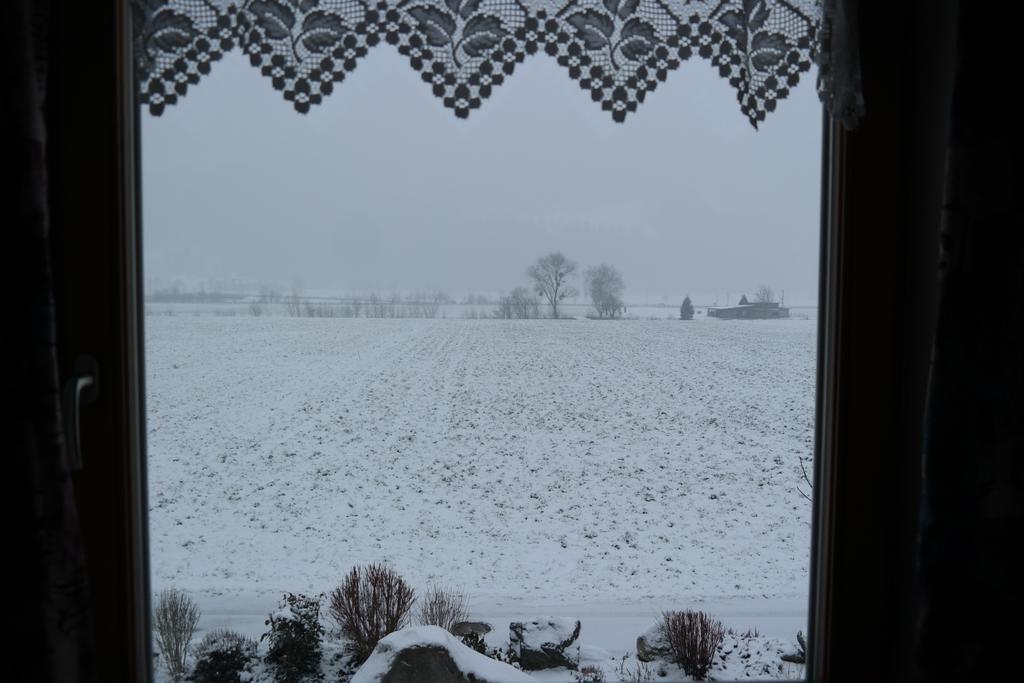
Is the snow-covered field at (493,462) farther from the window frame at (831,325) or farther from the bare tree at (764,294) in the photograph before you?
the window frame at (831,325)

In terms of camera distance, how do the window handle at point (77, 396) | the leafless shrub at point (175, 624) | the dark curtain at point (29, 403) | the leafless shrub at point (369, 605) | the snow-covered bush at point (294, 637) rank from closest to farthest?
the dark curtain at point (29, 403) < the window handle at point (77, 396) < the leafless shrub at point (175, 624) < the snow-covered bush at point (294, 637) < the leafless shrub at point (369, 605)

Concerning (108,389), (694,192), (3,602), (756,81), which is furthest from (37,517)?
(694,192)

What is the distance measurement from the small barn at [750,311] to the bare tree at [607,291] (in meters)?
0.19

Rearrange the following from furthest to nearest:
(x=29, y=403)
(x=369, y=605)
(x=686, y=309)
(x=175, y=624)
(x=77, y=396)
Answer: (x=369, y=605), (x=686, y=309), (x=175, y=624), (x=77, y=396), (x=29, y=403)

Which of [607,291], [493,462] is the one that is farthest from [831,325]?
[493,462]

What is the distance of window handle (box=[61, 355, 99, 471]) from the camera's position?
803mm

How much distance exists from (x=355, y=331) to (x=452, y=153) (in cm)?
43

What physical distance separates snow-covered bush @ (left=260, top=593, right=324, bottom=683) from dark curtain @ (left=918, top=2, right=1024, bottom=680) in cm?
109

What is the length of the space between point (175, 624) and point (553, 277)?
99 centimetres

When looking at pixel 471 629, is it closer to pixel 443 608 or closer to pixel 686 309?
pixel 443 608

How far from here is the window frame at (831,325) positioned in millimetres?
849

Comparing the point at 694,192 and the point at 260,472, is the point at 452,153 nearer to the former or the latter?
the point at 694,192

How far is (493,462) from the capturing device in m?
1.70

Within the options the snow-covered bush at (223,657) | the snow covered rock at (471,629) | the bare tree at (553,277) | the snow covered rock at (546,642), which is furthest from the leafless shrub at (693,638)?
the snow-covered bush at (223,657)
